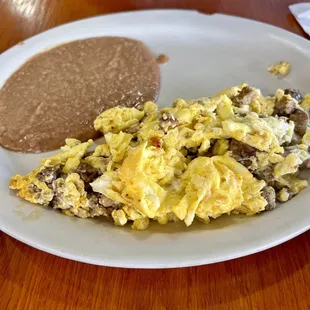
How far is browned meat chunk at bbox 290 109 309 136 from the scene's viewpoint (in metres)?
1.57

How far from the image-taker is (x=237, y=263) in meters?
1.37

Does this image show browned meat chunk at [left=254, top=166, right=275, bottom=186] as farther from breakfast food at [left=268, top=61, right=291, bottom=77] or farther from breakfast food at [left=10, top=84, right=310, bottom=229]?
breakfast food at [left=268, top=61, right=291, bottom=77]

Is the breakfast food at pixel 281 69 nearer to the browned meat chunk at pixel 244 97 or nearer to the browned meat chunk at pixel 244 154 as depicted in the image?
the browned meat chunk at pixel 244 97

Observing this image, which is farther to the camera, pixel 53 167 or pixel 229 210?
pixel 53 167

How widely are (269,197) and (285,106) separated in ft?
1.32

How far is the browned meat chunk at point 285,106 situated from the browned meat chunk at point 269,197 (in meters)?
0.36

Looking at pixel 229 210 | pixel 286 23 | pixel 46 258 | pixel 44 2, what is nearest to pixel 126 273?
pixel 46 258

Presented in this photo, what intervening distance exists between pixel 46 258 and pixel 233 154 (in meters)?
0.68

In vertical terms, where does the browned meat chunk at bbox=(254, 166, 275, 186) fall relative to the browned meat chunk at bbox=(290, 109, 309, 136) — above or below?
below

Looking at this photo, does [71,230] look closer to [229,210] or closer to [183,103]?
[229,210]

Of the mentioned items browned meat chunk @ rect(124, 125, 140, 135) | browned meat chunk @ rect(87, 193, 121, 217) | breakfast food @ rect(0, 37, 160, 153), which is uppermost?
browned meat chunk @ rect(124, 125, 140, 135)

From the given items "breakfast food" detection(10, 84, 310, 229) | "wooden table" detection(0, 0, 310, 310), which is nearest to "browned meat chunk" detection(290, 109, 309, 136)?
"breakfast food" detection(10, 84, 310, 229)

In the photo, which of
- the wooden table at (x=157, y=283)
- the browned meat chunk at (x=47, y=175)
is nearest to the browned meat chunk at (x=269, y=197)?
the wooden table at (x=157, y=283)

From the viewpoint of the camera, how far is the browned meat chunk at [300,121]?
1571 mm
